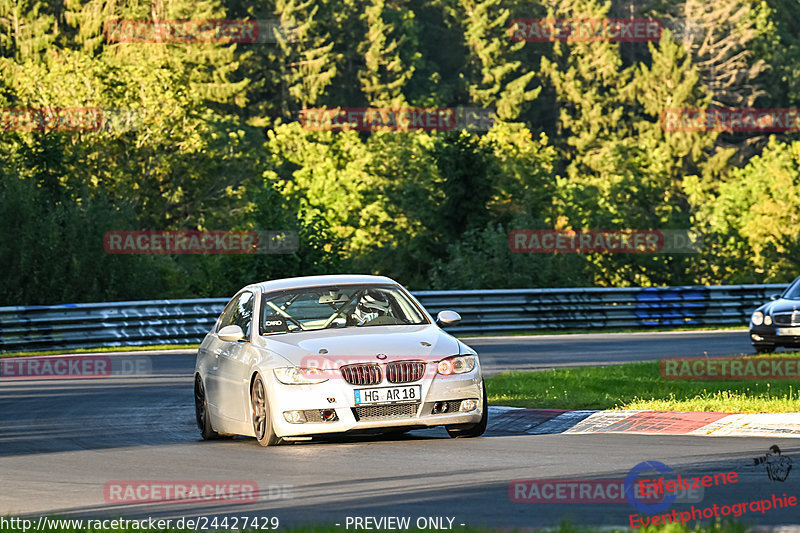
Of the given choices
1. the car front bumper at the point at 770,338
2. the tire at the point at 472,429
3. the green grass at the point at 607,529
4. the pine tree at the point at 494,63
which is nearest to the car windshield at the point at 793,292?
the car front bumper at the point at 770,338

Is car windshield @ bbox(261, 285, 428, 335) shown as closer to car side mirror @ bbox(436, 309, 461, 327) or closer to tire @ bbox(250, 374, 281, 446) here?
car side mirror @ bbox(436, 309, 461, 327)

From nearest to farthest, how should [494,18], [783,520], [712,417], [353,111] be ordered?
[783,520], [712,417], [353,111], [494,18]

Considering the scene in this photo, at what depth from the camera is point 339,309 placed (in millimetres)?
13477

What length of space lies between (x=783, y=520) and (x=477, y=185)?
157ft

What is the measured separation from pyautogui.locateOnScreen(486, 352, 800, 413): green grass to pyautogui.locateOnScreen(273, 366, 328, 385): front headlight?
3.80 metres

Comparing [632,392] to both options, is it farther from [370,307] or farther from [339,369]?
[339,369]

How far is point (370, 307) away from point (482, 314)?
19.8 m

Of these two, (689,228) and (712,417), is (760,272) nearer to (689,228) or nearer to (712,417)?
(689,228)

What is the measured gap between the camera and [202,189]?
2660 inches

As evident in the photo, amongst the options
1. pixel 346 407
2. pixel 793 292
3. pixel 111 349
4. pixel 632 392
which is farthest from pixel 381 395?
pixel 111 349

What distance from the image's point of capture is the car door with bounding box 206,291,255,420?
12.9 m

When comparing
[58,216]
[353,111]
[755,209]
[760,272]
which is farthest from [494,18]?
[58,216]

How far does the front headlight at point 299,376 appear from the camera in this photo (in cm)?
1201

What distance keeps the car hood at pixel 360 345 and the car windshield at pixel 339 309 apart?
32 cm
